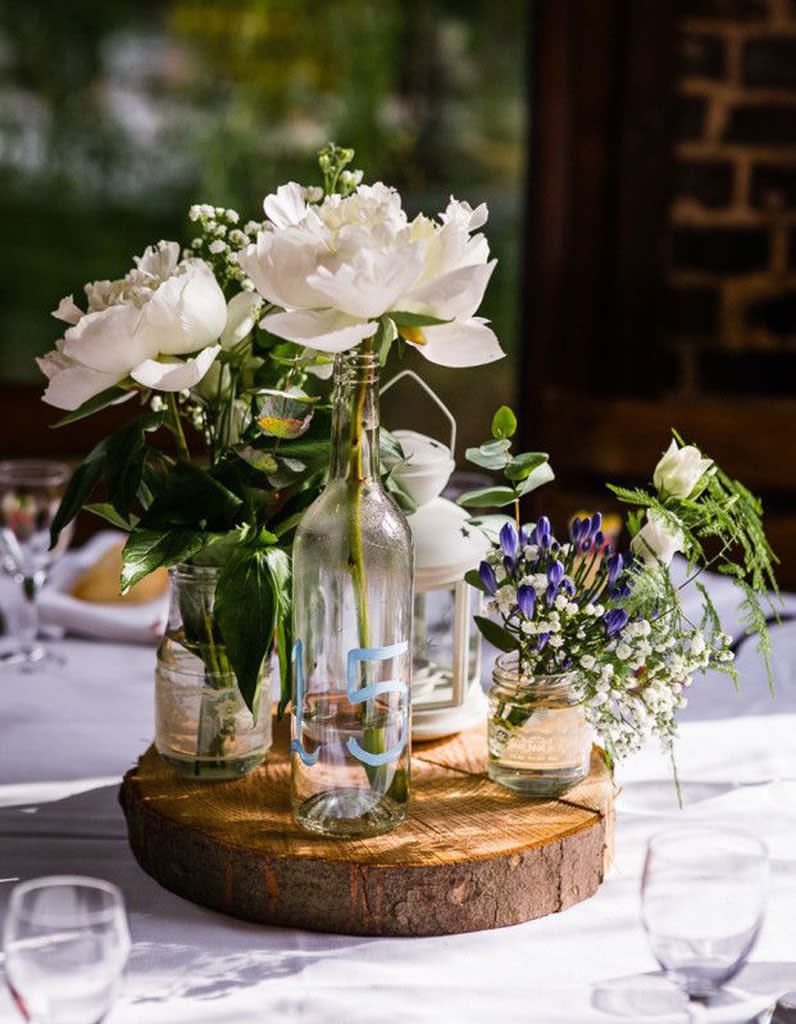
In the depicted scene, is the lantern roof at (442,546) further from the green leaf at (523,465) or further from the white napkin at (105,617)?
the white napkin at (105,617)

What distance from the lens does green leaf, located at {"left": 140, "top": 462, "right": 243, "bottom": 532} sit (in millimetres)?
969

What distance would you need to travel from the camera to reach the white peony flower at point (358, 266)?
832mm

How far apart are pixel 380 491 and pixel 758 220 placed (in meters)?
2.10

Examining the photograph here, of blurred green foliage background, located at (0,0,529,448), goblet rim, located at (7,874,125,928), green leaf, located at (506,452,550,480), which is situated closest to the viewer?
goblet rim, located at (7,874,125,928)

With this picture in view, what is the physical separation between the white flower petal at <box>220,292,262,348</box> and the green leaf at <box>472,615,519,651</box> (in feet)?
0.86

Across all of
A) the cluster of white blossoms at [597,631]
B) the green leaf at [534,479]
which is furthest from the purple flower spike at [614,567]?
the green leaf at [534,479]

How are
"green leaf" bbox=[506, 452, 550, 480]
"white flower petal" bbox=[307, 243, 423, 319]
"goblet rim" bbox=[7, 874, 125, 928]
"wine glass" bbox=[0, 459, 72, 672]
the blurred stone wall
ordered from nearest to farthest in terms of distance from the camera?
"goblet rim" bbox=[7, 874, 125, 928] → "white flower petal" bbox=[307, 243, 423, 319] → "green leaf" bbox=[506, 452, 550, 480] → "wine glass" bbox=[0, 459, 72, 672] → the blurred stone wall

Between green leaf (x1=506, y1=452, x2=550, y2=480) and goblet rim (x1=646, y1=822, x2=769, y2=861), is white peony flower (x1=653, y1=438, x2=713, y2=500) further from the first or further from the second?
goblet rim (x1=646, y1=822, x2=769, y2=861)

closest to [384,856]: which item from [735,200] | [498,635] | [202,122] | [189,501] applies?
[498,635]

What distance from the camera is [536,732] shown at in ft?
3.25

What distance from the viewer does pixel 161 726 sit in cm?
104

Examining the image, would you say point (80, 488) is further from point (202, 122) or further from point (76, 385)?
point (202, 122)

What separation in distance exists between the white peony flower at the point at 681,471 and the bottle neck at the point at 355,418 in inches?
8.2

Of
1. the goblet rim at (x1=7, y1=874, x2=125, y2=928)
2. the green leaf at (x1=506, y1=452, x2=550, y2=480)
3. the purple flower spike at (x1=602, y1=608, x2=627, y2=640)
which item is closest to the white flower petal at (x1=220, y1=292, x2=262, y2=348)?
the green leaf at (x1=506, y1=452, x2=550, y2=480)
